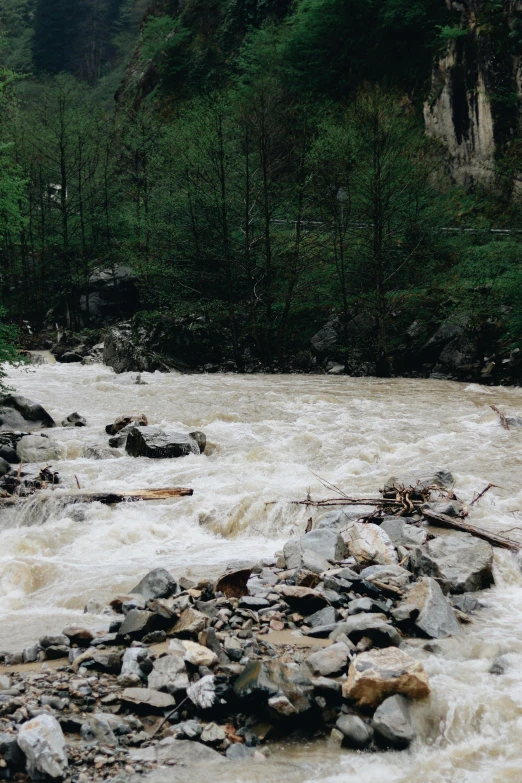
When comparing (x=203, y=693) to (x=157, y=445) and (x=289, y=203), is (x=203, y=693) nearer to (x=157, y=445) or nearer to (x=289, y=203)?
(x=157, y=445)

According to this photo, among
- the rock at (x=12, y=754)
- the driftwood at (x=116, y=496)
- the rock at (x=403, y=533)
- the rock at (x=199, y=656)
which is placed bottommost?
the rock at (x=403, y=533)

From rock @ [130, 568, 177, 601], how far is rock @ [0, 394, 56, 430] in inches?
308

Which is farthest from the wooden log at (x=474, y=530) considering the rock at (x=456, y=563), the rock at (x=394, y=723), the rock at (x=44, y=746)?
the rock at (x=44, y=746)

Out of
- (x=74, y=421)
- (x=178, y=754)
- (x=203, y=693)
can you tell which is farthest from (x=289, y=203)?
(x=178, y=754)

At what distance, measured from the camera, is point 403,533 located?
6789 millimetres

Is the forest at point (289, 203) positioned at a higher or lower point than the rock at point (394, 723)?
higher

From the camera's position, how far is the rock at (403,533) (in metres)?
6.61

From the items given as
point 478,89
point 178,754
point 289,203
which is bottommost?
point 178,754

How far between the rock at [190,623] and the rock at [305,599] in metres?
0.78

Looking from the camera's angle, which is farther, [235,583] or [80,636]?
[235,583]

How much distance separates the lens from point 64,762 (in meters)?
3.34

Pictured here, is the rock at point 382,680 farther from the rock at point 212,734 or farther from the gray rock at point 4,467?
the gray rock at point 4,467

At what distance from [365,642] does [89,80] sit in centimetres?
8553

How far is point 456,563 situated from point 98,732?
3.66 m
